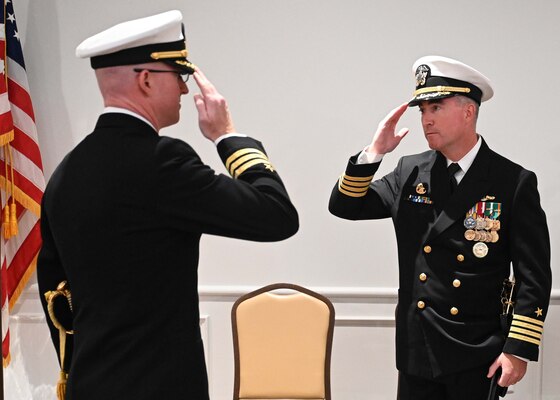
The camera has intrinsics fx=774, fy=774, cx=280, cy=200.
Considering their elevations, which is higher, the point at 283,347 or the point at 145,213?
the point at 145,213

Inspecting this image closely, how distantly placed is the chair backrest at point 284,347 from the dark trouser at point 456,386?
90 cm

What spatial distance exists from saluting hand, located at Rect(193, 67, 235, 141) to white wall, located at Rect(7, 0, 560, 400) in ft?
7.84

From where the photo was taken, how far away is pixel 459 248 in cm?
255

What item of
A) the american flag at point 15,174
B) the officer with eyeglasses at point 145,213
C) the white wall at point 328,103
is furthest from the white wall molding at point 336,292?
the officer with eyeglasses at point 145,213

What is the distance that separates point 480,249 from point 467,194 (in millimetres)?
193

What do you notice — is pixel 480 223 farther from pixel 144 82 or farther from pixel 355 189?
pixel 144 82

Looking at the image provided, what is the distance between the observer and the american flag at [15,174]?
3922 millimetres

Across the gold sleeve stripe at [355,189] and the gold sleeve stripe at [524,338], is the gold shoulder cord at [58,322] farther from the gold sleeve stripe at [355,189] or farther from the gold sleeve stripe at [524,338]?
the gold sleeve stripe at [524,338]

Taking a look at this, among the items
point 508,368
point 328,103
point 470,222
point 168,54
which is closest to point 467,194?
point 470,222

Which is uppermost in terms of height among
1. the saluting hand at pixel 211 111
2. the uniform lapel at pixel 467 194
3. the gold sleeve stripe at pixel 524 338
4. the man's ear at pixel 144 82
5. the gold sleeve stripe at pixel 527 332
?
the man's ear at pixel 144 82

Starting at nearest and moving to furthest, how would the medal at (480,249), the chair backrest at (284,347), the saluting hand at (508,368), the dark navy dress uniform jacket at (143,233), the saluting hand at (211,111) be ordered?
1. the dark navy dress uniform jacket at (143,233)
2. the saluting hand at (211,111)
3. the saluting hand at (508,368)
4. the medal at (480,249)
5. the chair backrest at (284,347)

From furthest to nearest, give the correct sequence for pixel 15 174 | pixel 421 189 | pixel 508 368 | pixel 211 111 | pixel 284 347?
pixel 15 174
pixel 284 347
pixel 421 189
pixel 508 368
pixel 211 111

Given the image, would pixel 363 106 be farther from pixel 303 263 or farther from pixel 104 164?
pixel 104 164

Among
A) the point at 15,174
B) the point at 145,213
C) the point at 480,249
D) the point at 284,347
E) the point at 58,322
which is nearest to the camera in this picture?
the point at 145,213
